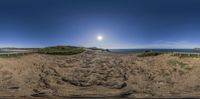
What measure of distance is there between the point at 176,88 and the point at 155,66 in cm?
1146

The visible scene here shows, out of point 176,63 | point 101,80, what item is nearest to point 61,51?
point 176,63

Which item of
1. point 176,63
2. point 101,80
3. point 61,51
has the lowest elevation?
point 101,80

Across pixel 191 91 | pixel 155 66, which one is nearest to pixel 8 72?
pixel 155 66

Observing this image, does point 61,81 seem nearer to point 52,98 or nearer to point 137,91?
point 52,98

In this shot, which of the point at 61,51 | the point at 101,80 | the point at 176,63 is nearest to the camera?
the point at 101,80

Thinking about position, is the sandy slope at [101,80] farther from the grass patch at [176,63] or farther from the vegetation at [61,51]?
the vegetation at [61,51]

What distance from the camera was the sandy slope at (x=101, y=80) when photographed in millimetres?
23688

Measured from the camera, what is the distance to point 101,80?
1148 inches

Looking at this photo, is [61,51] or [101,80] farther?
[61,51]

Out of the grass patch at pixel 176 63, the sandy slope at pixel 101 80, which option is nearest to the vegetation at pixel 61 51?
the sandy slope at pixel 101 80

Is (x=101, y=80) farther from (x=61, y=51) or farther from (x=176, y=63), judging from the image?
(x=61, y=51)

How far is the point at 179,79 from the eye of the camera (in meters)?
29.8

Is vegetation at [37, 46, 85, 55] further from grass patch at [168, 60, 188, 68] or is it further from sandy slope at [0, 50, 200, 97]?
grass patch at [168, 60, 188, 68]

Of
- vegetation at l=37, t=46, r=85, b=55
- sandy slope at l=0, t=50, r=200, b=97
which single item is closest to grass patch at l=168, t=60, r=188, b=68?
sandy slope at l=0, t=50, r=200, b=97
